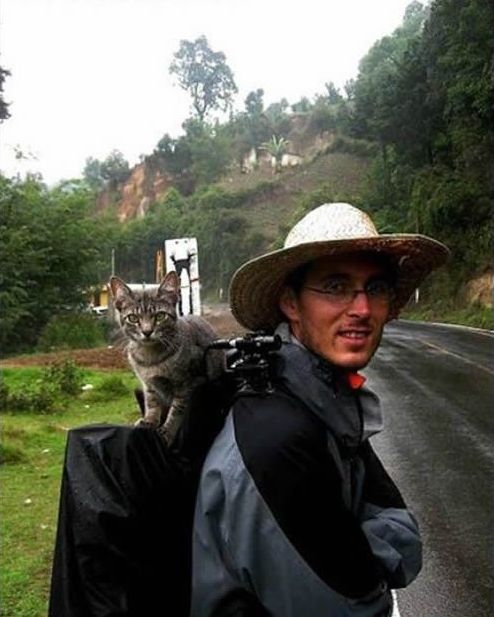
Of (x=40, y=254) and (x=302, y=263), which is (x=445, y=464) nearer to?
(x=302, y=263)

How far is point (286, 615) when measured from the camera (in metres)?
1.49

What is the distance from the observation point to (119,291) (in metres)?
3.06

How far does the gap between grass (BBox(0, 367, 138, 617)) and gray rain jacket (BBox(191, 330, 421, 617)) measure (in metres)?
0.99

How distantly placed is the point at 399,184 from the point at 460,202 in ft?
27.8

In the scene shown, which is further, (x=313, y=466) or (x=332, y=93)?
(x=332, y=93)

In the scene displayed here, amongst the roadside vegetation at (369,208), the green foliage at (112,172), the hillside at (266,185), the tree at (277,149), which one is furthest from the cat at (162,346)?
the tree at (277,149)

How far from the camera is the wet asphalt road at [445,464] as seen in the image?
4.61m

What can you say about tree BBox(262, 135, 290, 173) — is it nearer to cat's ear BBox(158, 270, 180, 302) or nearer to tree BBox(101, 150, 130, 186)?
tree BBox(101, 150, 130, 186)

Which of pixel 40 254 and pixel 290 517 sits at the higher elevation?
pixel 40 254

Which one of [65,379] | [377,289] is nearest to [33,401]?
[65,379]

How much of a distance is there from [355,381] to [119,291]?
4.99 ft

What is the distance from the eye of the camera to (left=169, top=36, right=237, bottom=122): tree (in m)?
68.1

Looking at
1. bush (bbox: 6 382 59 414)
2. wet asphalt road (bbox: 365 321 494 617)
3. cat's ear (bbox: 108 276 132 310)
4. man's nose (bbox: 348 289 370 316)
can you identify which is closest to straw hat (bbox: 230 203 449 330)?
man's nose (bbox: 348 289 370 316)

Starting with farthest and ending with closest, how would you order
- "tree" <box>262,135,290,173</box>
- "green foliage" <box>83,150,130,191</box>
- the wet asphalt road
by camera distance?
"tree" <box>262,135,290,173</box>
"green foliage" <box>83,150,130,191</box>
the wet asphalt road
